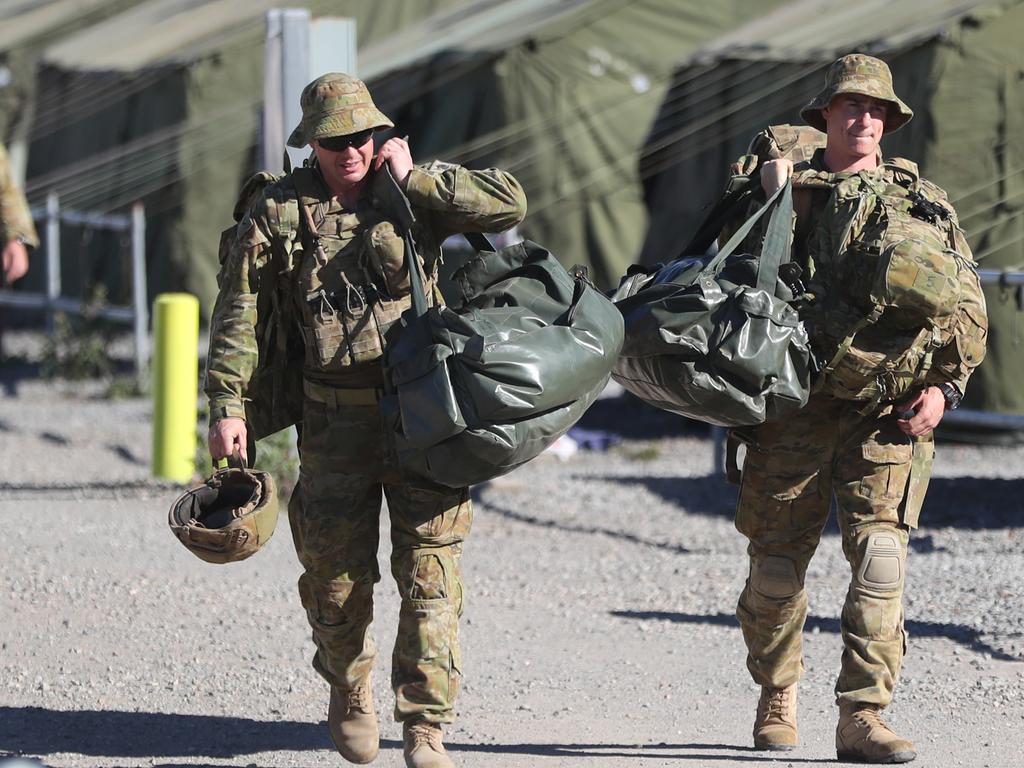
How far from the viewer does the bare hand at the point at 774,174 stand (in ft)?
15.6

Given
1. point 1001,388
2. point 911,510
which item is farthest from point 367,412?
point 1001,388

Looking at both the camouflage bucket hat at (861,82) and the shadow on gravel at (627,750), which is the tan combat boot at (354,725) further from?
the camouflage bucket hat at (861,82)

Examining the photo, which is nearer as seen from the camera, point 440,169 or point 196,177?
point 440,169

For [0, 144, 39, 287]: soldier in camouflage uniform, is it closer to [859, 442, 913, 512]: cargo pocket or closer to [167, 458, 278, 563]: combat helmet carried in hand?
[167, 458, 278, 563]: combat helmet carried in hand

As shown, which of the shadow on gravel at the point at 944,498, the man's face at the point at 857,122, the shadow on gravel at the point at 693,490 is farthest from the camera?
the shadow on gravel at the point at 693,490

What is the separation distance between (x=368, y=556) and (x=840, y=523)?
4.22ft

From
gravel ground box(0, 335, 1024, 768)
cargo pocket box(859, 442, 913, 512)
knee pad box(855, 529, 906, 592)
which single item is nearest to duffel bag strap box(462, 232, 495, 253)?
cargo pocket box(859, 442, 913, 512)

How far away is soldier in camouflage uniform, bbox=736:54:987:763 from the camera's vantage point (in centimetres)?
475

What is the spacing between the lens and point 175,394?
949 centimetres

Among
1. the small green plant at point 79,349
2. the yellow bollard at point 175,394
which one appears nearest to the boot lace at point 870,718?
the yellow bollard at point 175,394

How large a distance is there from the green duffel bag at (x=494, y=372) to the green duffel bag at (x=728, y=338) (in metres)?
0.14

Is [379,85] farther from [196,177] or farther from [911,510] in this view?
[911,510]

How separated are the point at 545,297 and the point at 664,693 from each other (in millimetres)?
1648

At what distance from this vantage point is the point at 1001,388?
360 inches
